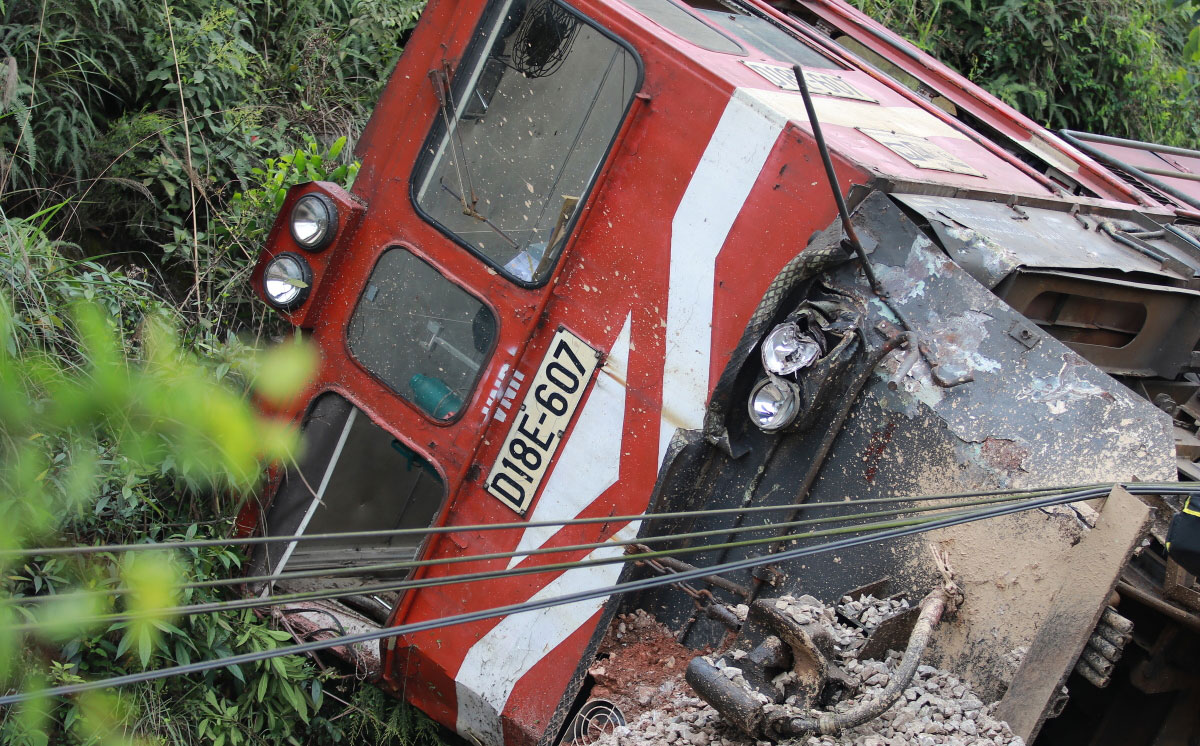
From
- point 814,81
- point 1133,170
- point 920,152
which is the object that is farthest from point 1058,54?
point 920,152

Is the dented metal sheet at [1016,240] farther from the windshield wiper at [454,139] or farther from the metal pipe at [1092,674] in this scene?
the windshield wiper at [454,139]

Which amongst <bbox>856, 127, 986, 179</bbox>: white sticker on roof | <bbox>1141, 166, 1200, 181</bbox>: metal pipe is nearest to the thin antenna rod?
<bbox>856, 127, 986, 179</bbox>: white sticker on roof

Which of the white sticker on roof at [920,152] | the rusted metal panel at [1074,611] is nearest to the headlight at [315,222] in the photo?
the white sticker on roof at [920,152]

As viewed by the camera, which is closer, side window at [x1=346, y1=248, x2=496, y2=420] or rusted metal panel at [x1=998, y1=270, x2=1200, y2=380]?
rusted metal panel at [x1=998, y1=270, x2=1200, y2=380]

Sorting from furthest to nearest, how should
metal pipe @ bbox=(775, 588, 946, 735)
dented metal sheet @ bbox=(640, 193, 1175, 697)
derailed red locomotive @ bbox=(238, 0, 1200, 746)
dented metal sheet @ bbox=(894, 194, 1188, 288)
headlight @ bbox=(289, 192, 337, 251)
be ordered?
headlight @ bbox=(289, 192, 337, 251) → dented metal sheet @ bbox=(894, 194, 1188, 288) → derailed red locomotive @ bbox=(238, 0, 1200, 746) → dented metal sheet @ bbox=(640, 193, 1175, 697) → metal pipe @ bbox=(775, 588, 946, 735)

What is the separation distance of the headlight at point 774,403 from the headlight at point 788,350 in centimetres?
3

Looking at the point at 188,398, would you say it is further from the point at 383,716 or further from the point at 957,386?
the point at 957,386

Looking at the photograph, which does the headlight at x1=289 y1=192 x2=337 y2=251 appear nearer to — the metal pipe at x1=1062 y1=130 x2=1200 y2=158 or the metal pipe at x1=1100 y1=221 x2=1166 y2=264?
the metal pipe at x1=1100 y1=221 x2=1166 y2=264

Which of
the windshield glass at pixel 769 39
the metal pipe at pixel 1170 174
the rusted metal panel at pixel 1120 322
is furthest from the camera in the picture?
the metal pipe at pixel 1170 174

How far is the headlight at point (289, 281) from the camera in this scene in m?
3.19

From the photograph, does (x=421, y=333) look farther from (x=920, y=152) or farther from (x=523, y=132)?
(x=920, y=152)

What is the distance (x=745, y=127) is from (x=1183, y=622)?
58.7 inches

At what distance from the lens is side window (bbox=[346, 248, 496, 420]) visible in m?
3.04

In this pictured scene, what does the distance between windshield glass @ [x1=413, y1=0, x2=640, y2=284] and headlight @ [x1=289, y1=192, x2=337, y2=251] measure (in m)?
0.27
